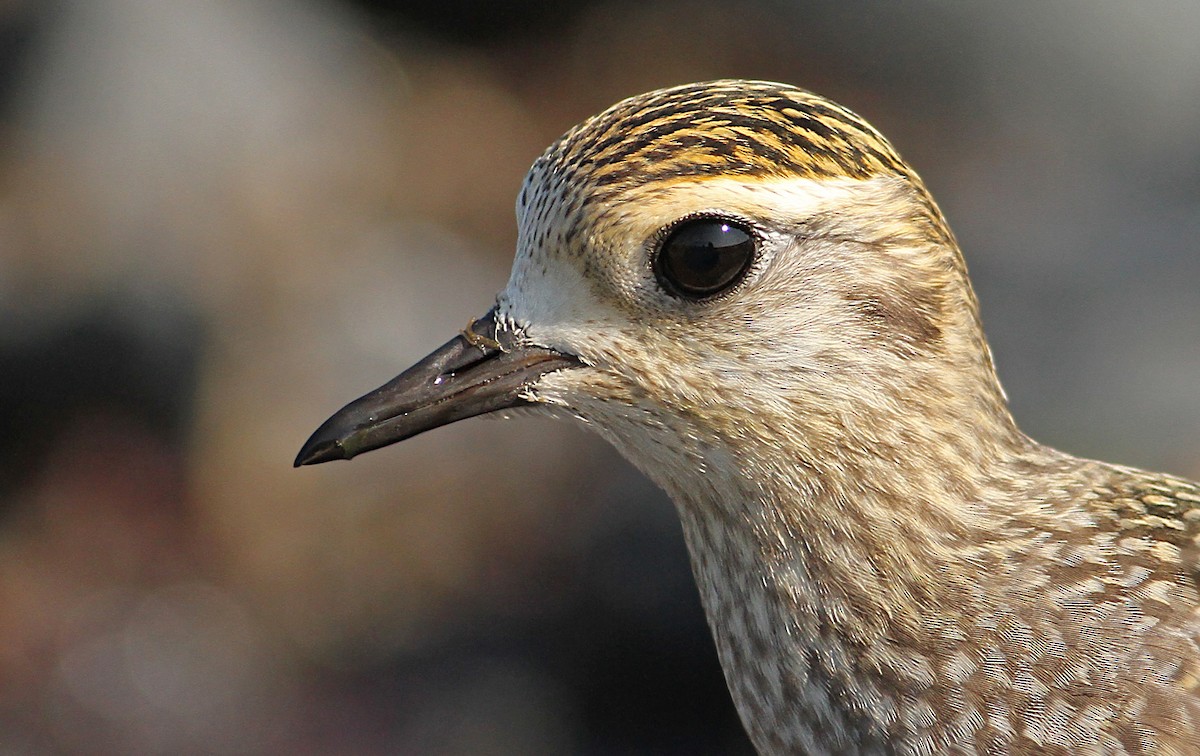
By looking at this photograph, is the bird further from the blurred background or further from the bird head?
the blurred background

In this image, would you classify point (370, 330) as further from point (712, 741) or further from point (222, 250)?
point (712, 741)

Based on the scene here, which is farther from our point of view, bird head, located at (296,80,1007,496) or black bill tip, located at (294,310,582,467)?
black bill tip, located at (294,310,582,467)

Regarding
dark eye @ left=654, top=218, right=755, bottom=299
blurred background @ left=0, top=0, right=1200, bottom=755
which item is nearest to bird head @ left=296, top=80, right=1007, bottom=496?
dark eye @ left=654, top=218, right=755, bottom=299

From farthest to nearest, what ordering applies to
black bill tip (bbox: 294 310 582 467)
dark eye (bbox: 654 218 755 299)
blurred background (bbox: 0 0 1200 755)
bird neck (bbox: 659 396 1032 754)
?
blurred background (bbox: 0 0 1200 755), black bill tip (bbox: 294 310 582 467), bird neck (bbox: 659 396 1032 754), dark eye (bbox: 654 218 755 299)

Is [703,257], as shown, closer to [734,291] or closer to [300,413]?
[734,291]

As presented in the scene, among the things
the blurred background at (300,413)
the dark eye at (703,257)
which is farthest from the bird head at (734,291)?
the blurred background at (300,413)

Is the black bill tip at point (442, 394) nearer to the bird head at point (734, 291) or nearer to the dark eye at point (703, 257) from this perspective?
the bird head at point (734, 291)

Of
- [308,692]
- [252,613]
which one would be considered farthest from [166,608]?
[308,692]
